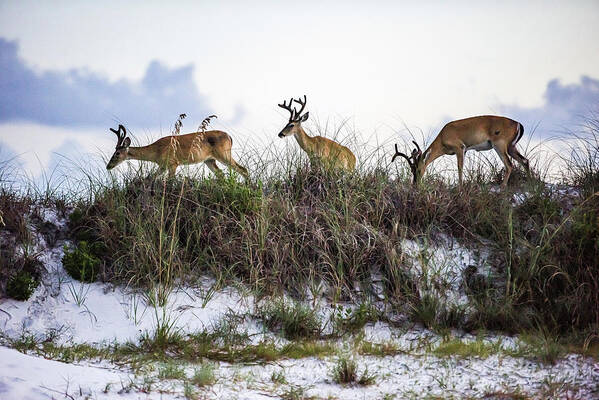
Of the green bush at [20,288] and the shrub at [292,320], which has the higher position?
the green bush at [20,288]

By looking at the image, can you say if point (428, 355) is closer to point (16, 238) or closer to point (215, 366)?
point (215, 366)

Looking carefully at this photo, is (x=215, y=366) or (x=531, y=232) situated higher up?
(x=531, y=232)

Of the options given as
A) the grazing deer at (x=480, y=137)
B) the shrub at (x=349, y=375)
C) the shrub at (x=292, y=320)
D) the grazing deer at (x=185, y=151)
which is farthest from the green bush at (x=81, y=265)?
the grazing deer at (x=480, y=137)

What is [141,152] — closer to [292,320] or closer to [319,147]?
[319,147]

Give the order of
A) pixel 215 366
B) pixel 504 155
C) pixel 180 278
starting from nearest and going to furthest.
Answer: pixel 215 366
pixel 180 278
pixel 504 155

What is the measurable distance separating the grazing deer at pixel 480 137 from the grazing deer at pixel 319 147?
6.77ft

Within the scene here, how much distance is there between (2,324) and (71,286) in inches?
40.0

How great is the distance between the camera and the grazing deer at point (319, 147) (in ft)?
36.2

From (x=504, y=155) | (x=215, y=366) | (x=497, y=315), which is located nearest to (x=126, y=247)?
(x=215, y=366)

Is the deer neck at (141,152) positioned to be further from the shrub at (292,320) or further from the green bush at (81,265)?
the shrub at (292,320)

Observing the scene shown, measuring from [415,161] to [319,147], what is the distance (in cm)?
179

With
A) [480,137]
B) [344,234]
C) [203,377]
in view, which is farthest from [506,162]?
[203,377]

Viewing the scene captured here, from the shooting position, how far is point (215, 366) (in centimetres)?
688

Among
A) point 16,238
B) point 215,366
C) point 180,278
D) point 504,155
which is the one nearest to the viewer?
point 215,366
